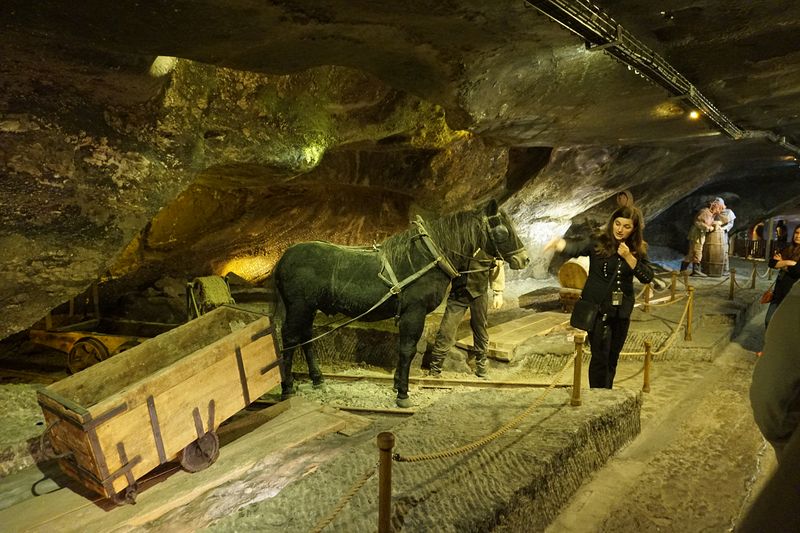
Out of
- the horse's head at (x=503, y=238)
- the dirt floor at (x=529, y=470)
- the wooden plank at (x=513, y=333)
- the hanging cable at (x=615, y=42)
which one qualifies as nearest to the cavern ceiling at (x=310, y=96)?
the hanging cable at (x=615, y=42)

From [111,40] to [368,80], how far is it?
15.1ft

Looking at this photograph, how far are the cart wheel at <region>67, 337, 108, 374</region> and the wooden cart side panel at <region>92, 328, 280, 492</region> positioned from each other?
160 inches

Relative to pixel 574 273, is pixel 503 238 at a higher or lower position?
higher

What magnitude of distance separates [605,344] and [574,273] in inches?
216

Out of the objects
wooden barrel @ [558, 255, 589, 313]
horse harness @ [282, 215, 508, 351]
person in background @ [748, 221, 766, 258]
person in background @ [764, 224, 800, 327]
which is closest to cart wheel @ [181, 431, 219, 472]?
horse harness @ [282, 215, 508, 351]

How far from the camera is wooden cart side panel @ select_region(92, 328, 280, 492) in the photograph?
317 centimetres

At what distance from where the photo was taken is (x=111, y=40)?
3.37m

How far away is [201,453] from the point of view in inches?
155

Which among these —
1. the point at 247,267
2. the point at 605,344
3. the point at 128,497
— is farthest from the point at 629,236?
the point at 247,267

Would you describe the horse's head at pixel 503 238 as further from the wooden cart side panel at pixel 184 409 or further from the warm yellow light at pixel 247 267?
the warm yellow light at pixel 247 267

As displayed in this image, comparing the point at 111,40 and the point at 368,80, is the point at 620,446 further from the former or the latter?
the point at 368,80

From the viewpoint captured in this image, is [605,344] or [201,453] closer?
[201,453]

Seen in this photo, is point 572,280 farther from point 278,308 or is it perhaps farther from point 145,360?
point 145,360

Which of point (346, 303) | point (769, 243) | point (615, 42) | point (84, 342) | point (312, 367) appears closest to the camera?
point (615, 42)
